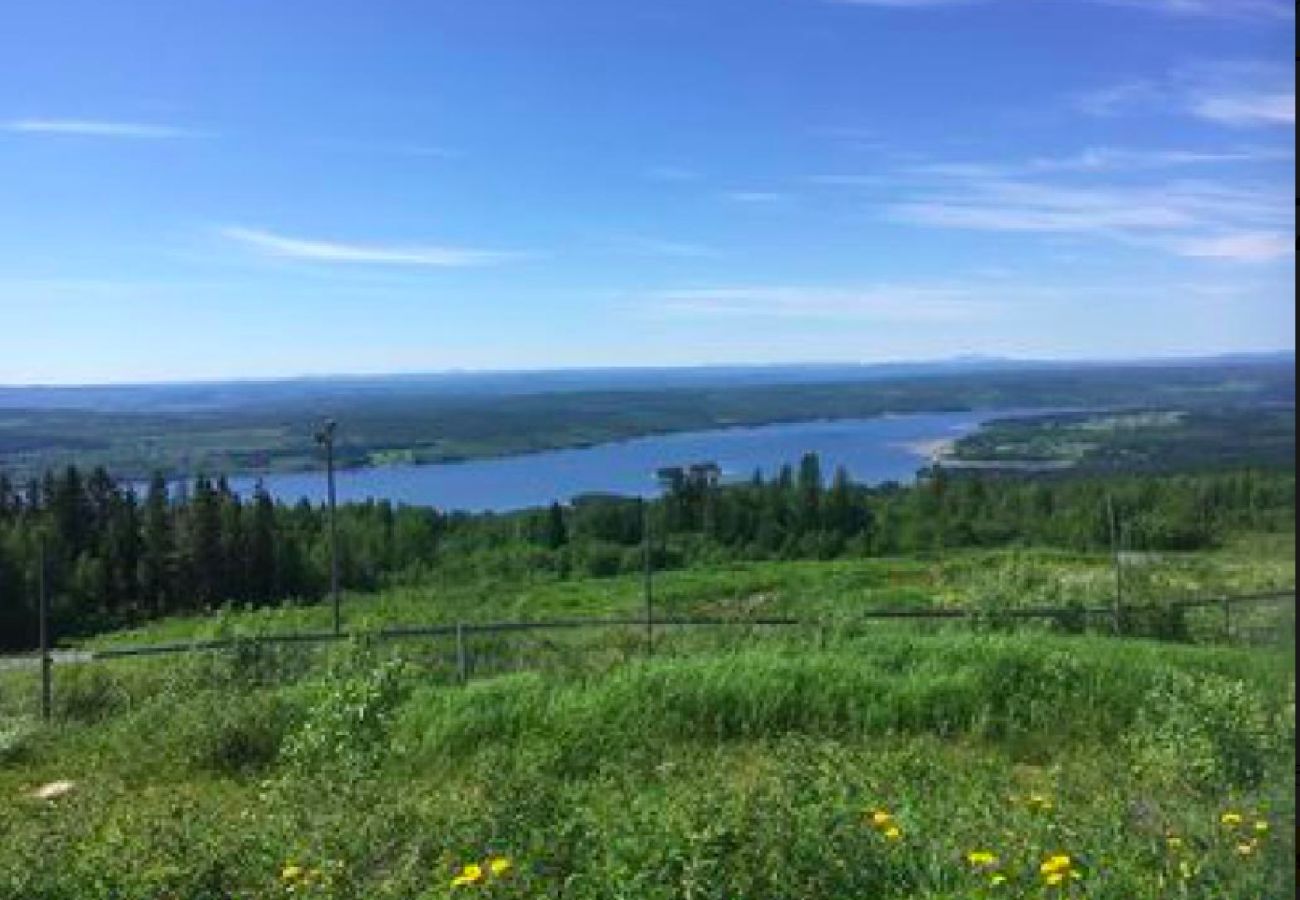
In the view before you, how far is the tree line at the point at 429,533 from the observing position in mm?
49750

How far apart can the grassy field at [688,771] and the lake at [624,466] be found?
74.7 m

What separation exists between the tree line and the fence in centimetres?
2262

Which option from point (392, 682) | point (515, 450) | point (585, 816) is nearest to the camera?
point (585, 816)

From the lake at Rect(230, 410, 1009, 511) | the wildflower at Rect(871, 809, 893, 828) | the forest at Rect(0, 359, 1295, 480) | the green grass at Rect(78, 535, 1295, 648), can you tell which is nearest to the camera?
the wildflower at Rect(871, 809, 893, 828)

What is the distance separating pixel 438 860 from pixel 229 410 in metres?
197

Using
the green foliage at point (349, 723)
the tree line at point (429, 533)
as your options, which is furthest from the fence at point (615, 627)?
the tree line at point (429, 533)

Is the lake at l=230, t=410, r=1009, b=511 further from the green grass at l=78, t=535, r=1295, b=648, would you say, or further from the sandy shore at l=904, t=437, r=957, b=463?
the green grass at l=78, t=535, r=1295, b=648

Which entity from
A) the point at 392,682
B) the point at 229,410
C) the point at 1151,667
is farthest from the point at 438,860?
the point at 229,410

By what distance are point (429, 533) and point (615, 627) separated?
171 ft

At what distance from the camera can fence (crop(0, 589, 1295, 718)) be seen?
40.5 feet

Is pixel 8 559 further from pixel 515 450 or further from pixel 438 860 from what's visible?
pixel 515 450

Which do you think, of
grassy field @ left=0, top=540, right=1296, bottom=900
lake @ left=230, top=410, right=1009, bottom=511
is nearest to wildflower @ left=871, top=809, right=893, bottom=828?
grassy field @ left=0, top=540, right=1296, bottom=900

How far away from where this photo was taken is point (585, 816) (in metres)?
5.15

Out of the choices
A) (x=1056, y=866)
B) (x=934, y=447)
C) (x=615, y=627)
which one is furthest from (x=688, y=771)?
(x=934, y=447)
